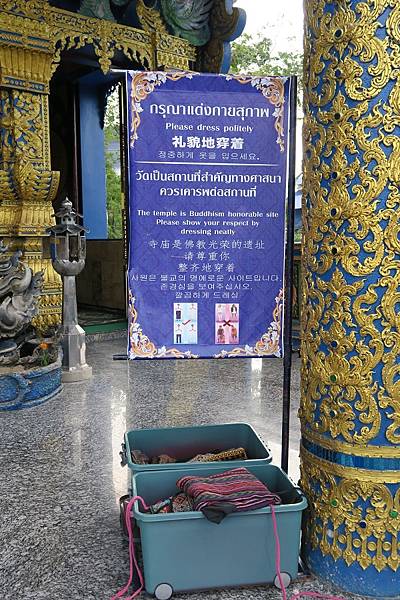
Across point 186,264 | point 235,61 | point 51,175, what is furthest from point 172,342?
point 235,61

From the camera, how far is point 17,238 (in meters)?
6.80

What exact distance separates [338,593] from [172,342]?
1.11m

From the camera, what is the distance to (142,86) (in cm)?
235

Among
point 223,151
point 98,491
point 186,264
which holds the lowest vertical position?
point 98,491

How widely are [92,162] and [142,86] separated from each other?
25.1 ft

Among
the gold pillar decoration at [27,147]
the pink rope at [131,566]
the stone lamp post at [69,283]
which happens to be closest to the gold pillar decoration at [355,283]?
the pink rope at [131,566]

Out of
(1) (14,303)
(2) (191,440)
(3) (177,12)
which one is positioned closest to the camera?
(2) (191,440)

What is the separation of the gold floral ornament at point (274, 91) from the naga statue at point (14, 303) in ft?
10.4

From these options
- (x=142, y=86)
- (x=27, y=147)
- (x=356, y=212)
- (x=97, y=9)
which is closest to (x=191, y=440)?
(x=356, y=212)

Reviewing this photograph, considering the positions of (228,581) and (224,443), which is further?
(224,443)

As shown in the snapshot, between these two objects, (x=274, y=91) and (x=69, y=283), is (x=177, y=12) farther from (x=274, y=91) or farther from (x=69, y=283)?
(x=274, y=91)

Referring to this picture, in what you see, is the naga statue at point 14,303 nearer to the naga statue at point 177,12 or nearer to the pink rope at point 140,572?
the pink rope at point 140,572

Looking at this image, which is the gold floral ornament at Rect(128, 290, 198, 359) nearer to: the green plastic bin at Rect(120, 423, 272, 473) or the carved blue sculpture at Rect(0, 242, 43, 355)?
the green plastic bin at Rect(120, 423, 272, 473)

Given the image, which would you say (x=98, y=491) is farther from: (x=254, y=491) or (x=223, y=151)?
(x=223, y=151)
